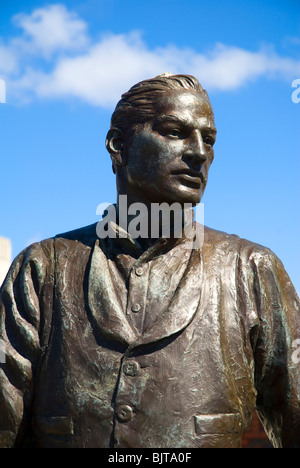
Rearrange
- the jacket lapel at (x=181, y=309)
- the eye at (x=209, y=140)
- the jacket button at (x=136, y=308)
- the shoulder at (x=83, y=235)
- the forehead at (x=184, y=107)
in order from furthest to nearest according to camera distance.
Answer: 1. the shoulder at (x=83, y=235)
2. the eye at (x=209, y=140)
3. the forehead at (x=184, y=107)
4. the jacket button at (x=136, y=308)
5. the jacket lapel at (x=181, y=309)

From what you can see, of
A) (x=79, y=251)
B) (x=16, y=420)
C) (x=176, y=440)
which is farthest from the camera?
(x=79, y=251)

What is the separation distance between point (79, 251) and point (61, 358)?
24.9 inches

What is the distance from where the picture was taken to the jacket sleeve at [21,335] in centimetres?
419

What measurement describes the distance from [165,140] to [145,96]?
31 cm

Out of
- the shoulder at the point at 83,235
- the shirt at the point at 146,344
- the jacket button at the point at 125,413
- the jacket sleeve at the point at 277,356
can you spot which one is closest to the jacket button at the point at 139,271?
the shirt at the point at 146,344

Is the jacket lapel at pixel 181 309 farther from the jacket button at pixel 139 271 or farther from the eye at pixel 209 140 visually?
the eye at pixel 209 140

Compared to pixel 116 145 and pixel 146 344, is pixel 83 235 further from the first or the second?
pixel 146 344

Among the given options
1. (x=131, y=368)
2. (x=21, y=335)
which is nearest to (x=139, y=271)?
(x=131, y=368)

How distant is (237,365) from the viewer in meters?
4.16

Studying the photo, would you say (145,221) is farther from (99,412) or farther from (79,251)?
(99,412)

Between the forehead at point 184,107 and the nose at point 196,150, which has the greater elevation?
the forehead at point 184,107

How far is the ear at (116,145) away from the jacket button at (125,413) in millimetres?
1346

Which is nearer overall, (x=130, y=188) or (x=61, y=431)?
(x=61, y=431)
